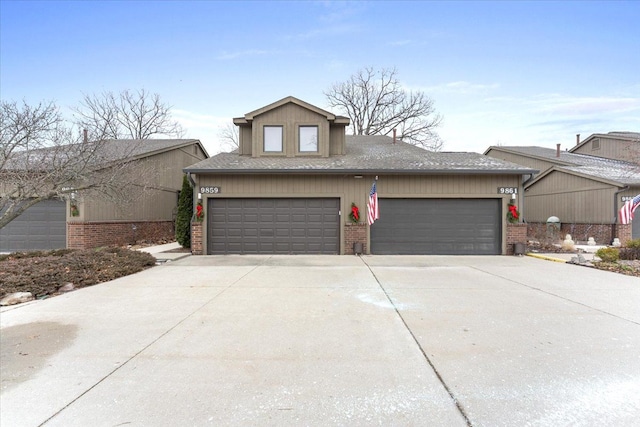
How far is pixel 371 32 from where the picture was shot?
14.1m

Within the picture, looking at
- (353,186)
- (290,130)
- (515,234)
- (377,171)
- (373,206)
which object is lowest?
(515,234)

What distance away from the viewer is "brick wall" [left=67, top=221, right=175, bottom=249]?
12133 millimetres

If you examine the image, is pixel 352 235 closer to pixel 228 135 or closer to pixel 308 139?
pixel 308 139

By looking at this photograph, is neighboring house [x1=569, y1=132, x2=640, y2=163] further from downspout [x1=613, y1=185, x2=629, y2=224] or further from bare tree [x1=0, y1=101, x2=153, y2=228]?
bare tree [x1=0, y1=101, x2=153, y2=228]

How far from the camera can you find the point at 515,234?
1182cm

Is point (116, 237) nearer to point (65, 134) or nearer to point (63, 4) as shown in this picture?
point (65, 134)

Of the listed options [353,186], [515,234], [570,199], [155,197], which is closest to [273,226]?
[353,186]

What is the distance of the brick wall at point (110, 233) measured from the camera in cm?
1213

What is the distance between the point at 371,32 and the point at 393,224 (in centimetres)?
839

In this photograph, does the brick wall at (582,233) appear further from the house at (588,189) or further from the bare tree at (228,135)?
the bare tree at (228,135)

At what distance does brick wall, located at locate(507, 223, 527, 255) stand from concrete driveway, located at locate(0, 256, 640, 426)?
219 inches

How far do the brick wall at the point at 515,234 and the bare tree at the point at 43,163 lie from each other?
41.0 feet

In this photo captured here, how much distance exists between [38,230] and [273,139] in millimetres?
9513

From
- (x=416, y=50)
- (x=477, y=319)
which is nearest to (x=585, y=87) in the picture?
(x=416, y=50)
